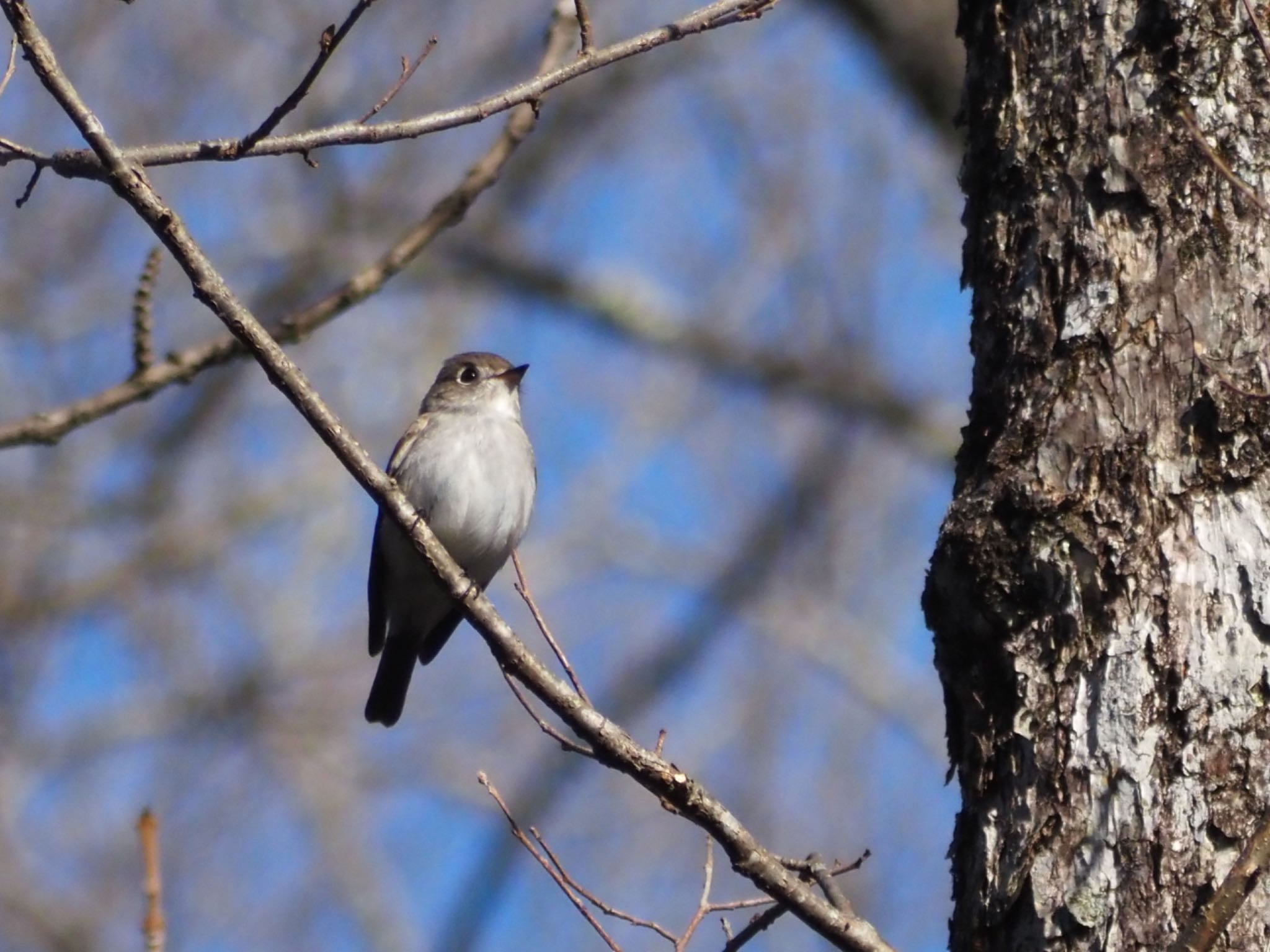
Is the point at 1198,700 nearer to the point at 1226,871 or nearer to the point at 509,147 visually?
the point at 1226,871

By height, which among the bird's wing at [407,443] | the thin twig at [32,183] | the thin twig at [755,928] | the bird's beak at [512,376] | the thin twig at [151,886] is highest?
the bird's beak at [512,376]

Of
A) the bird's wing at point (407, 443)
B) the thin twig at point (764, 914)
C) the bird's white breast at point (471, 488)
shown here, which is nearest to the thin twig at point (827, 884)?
the thin twig at point (764, 914)

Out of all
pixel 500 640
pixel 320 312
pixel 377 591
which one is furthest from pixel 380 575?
pixel 500 640

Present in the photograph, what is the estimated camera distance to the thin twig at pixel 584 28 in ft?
9.75

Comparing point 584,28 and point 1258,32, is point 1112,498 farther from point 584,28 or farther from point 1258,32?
point 584,28

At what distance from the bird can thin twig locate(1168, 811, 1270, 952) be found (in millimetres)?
2767

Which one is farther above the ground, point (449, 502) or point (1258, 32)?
point (449, 502)

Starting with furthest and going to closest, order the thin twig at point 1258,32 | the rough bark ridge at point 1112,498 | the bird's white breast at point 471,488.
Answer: the bird's white breast at point 471,488 → the thin twig at point 1258,32 → the rough bark ridge at point 1112,498

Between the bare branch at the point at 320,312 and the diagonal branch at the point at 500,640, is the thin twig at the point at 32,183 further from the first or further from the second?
the bare branch at the point at 320,312

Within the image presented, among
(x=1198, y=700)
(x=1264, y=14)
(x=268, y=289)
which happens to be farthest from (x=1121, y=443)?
(x=268, y=289)

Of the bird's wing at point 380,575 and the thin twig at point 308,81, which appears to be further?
the bird's wing at point 380,575

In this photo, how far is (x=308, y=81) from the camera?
8.46 feet

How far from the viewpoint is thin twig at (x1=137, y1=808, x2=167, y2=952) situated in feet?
7.93

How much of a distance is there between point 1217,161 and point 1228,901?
120 cm
